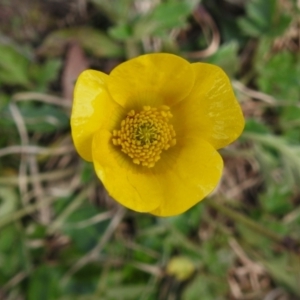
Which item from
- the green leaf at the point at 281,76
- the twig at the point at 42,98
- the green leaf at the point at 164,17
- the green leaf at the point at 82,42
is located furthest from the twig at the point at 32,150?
the green leaf at the point at 281,76

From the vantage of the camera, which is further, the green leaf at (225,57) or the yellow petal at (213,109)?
the green leaf at (225,57)

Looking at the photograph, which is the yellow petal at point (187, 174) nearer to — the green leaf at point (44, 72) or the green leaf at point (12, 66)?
the green leaf at point (44, 72)

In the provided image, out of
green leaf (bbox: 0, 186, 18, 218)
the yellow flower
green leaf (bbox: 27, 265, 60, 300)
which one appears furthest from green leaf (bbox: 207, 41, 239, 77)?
green leaf (bbox: 27, 265, 60, 300)

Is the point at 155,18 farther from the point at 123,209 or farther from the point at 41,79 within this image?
the point at 123,209

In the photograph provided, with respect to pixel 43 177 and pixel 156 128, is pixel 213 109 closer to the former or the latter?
pixel 156 128

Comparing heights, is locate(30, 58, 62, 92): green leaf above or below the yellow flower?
below

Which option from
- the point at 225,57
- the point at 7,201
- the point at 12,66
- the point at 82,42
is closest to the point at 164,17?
the point at 225,57

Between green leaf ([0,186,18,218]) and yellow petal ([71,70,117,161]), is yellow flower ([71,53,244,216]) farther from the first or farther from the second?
green leaf ([0,186,18,218])

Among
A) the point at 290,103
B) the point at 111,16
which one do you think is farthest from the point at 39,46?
the point at 290,103
